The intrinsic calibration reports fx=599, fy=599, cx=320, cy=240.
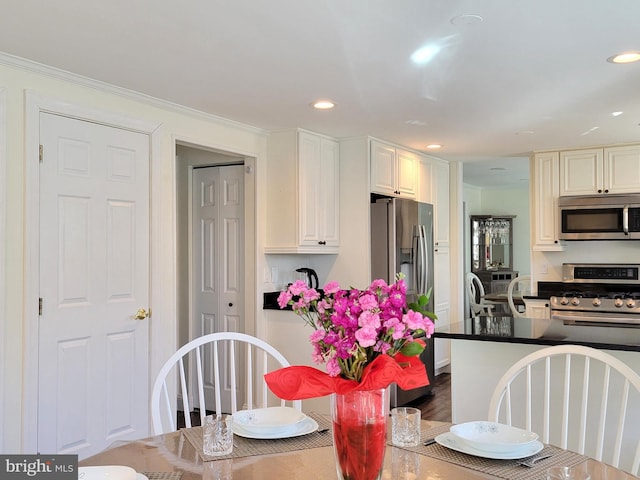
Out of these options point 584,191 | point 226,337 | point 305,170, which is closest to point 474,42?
point 226,337

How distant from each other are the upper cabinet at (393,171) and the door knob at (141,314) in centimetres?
213

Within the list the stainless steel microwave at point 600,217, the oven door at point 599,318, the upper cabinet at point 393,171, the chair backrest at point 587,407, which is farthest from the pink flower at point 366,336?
the stainless steel microwave at point 600,217

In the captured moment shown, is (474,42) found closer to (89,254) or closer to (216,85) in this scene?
(216,85)

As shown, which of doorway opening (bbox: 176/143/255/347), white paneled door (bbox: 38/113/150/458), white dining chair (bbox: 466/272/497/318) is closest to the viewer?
white paneled door (bbox: 38/113/150/458)

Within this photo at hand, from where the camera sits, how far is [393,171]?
5188 millimetres

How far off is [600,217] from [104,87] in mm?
4243

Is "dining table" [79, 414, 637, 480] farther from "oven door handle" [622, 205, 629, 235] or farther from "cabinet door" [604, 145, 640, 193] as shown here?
"cabinet door" [604, 145, 640, 193]

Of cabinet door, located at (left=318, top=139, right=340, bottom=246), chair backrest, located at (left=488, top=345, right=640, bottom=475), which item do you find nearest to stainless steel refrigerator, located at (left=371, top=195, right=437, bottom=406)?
cabinet door, located at (left=318, top=139, right=340, bottom=246)

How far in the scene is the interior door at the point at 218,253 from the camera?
4.80 m

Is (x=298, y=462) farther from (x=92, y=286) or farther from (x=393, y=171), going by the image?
(x=393, y=171)

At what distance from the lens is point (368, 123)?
14.2 feet

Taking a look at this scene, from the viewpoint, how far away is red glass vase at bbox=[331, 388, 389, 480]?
1.22m

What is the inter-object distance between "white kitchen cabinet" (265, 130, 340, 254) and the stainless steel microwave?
7.42 feet

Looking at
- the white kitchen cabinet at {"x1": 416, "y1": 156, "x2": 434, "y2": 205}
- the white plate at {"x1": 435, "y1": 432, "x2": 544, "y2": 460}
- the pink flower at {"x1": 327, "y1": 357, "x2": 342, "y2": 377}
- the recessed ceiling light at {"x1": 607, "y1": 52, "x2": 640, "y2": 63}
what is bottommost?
the white plate at {"x1": 435, "y1": 432, "x2": 544, "y2": 460}
